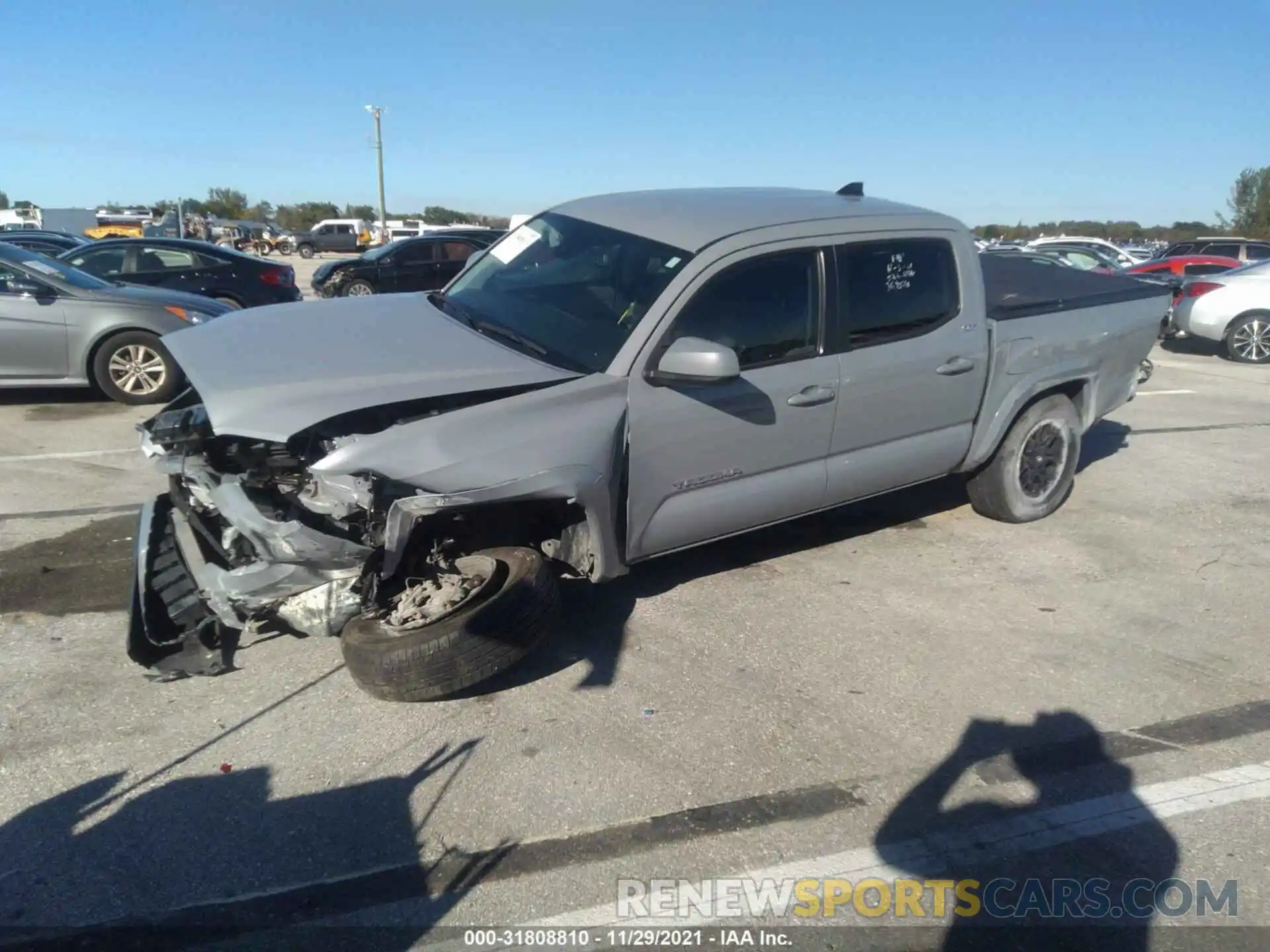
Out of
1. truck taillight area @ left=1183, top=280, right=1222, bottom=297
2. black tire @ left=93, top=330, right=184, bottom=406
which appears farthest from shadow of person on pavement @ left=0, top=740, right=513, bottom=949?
truck taillight area @ left=1183, top=280, right=1222, bottom=297

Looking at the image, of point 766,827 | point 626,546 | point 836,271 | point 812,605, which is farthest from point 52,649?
point 836,271

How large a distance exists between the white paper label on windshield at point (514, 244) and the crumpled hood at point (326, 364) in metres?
0.63

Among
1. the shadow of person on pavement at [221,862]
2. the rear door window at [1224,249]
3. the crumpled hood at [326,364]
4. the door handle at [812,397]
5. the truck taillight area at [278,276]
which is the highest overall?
the rear door window at [1224,249]

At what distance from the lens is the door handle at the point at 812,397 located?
4.46 m

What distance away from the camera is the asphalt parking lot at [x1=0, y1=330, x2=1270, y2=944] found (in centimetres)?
288

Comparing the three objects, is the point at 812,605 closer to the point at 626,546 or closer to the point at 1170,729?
the point at 626,546

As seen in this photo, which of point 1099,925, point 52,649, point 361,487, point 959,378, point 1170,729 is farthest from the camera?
point 959,378

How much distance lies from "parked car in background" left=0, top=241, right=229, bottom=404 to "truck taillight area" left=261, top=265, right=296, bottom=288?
4.36 metres

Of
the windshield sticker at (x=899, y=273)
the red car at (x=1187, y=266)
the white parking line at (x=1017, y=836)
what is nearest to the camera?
the white parking line at (x=1017, y=836)

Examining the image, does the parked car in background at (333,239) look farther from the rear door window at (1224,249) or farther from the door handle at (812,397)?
the door handle at (812,397)

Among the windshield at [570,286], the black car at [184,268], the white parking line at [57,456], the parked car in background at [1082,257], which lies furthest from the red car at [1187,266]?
the white parking line at [57,456]

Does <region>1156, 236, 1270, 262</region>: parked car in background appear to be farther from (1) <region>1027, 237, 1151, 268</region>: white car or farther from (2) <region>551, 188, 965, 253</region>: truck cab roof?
(2) <region>551, 188, 965, 253</region>: truck cab roof

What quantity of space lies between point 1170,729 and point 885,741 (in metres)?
1.18

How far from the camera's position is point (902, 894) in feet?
9.36
